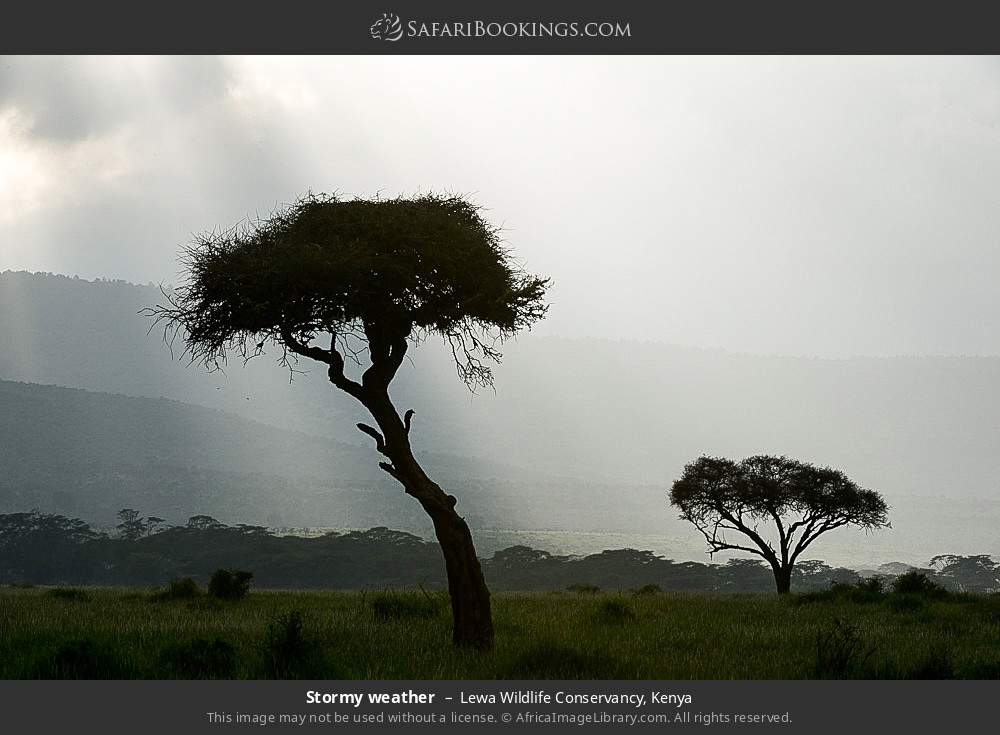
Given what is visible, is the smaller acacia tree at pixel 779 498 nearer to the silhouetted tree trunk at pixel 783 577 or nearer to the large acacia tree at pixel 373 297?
the silhouetted tree trunk at pixel 783 577

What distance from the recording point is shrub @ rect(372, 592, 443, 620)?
67.9 feet

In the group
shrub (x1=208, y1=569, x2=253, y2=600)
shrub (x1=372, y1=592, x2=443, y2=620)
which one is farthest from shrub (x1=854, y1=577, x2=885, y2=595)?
shrub (x1=208, y1=569, x2=253, y2=600)

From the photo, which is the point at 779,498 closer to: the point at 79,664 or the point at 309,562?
the point at 79,664

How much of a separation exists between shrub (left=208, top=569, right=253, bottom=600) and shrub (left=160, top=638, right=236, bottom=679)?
16017 millimetres

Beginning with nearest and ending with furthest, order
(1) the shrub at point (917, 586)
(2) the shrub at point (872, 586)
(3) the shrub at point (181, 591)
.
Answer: (3) the shrub at point (181, 591), (2) the shrub at point (872, 586), (1) the shrub at point (917, 586)

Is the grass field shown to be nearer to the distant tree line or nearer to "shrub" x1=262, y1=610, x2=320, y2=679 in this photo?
"shrub" x1=262, y1=610, x2=320, y2=679

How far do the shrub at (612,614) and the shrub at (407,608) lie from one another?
13.0 ft

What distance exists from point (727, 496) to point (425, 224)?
127 ft

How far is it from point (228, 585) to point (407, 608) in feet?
35.6

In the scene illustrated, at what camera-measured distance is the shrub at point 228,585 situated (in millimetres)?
28969

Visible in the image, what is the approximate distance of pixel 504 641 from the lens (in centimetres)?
1581

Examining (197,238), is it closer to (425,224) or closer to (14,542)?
(425,224)

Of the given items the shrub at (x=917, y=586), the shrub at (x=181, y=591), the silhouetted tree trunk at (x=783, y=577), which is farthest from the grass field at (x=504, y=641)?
the silhouetted tree trunk at (x=783, y=577)
